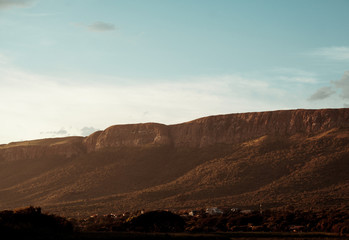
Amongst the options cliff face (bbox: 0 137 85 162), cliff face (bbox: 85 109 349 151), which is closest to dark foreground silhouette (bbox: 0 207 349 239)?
cliff face (bbox: 85 109 349 151)

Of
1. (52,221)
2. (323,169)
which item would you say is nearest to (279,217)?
(52,221)

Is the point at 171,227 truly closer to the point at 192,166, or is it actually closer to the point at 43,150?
the point at 192,166

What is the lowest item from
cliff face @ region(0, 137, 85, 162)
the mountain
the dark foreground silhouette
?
the dark foreground silhouette

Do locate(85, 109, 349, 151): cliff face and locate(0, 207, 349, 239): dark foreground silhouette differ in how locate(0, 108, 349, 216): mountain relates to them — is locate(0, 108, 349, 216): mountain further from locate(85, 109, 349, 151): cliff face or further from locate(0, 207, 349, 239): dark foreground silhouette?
locate(0, 207, 349, 239): dark foreground silhouette

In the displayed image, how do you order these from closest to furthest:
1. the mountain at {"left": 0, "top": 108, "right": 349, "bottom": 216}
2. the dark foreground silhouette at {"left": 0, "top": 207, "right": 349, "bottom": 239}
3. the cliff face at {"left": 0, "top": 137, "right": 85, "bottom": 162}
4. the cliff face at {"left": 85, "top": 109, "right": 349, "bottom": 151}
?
the dark foreground silhouette at {"left": 0, "top": 207, "right": 349, "bottom": 239} < the mountain at {"left": 0, "top": 108, "right": 349, "bottom": 216} < the cliff face at {"left": 85, "top": 109, "right": 349, "bottom": 151} < the cliff face at {"left": 0, "top": 137, "right": 85, "bottom": 162}

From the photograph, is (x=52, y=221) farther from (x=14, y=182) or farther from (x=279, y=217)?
(x=14, y=182)

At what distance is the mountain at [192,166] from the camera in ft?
235

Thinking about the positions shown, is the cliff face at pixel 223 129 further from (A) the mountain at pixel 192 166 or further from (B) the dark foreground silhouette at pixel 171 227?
(B) the dark foreground silhouette at pixel 171 227

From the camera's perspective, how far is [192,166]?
297ft

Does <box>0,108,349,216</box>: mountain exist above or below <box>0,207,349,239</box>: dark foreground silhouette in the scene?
above

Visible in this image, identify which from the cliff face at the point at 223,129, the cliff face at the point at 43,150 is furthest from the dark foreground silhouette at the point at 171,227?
the cliff face at the point at 43,150

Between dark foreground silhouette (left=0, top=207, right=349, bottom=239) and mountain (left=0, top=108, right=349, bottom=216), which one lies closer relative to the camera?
dark foreground silhouette (left=0, top=207, right=349, bottom=239)

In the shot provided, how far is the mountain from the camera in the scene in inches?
2817

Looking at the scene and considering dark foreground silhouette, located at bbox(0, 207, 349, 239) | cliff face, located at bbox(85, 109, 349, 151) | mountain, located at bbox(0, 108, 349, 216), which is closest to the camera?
dark foreground silhouette, located at bbox(0, 207, 349, 239)
